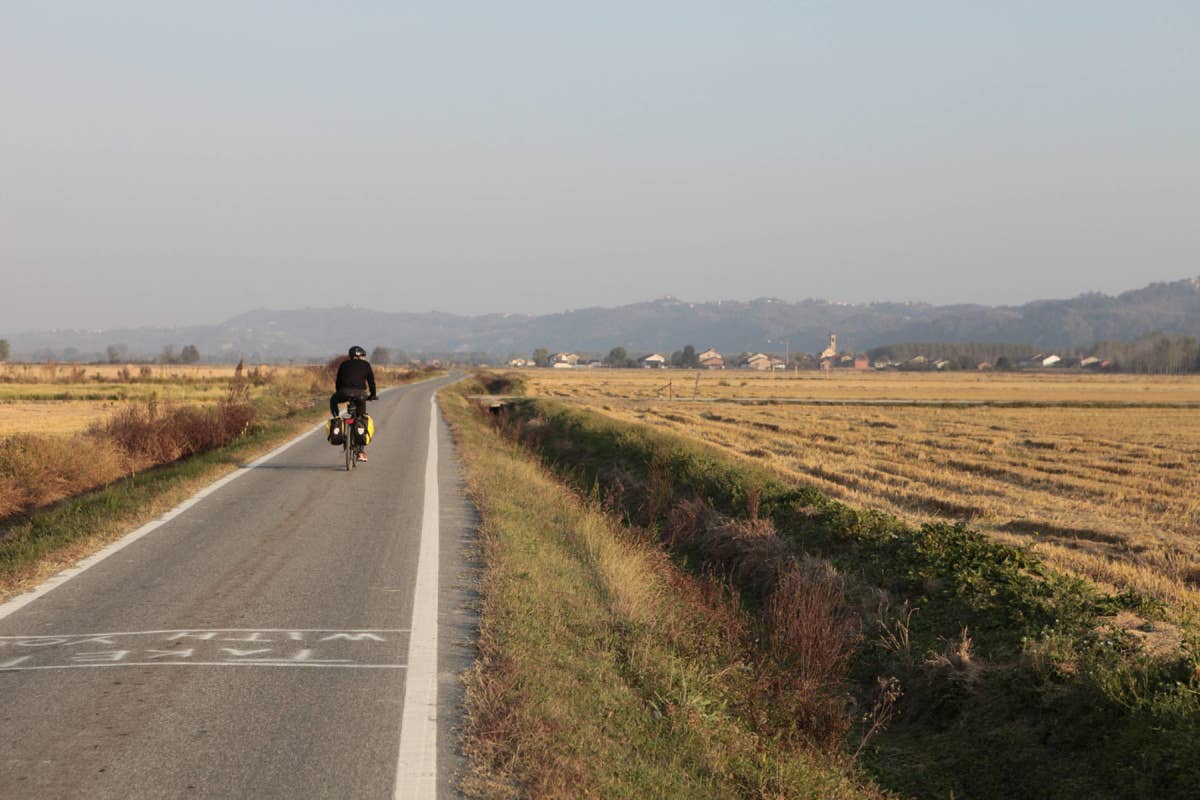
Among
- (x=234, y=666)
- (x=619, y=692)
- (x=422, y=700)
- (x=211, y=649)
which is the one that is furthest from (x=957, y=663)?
(x=211, y=649)

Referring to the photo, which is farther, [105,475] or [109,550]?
[105,475]

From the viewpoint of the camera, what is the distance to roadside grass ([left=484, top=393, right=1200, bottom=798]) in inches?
245

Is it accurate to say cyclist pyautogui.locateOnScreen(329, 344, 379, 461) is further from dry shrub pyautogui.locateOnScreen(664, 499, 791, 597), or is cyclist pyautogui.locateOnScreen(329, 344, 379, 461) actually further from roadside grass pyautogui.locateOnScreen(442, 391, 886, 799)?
roadside grass pyautogui.locateOnScreen(442, 391, 886, 799)

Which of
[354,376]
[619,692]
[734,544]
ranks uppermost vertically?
[354,376]

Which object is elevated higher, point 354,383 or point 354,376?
point 354,376

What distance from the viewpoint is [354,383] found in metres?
17.0

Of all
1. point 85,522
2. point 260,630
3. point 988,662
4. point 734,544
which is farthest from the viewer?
point 734,544

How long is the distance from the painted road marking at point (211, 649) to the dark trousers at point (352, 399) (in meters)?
10.3

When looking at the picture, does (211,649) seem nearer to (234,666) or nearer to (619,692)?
(234,666)

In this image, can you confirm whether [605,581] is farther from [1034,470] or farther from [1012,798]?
[1034,470]

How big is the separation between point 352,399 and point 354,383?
0.31m

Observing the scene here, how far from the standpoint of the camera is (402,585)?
8578 mm

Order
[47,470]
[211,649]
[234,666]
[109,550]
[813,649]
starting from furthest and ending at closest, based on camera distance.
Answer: [47,470] → [109,550] → [813,649] → [211,649] → [234,666]

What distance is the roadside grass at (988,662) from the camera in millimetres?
6230
